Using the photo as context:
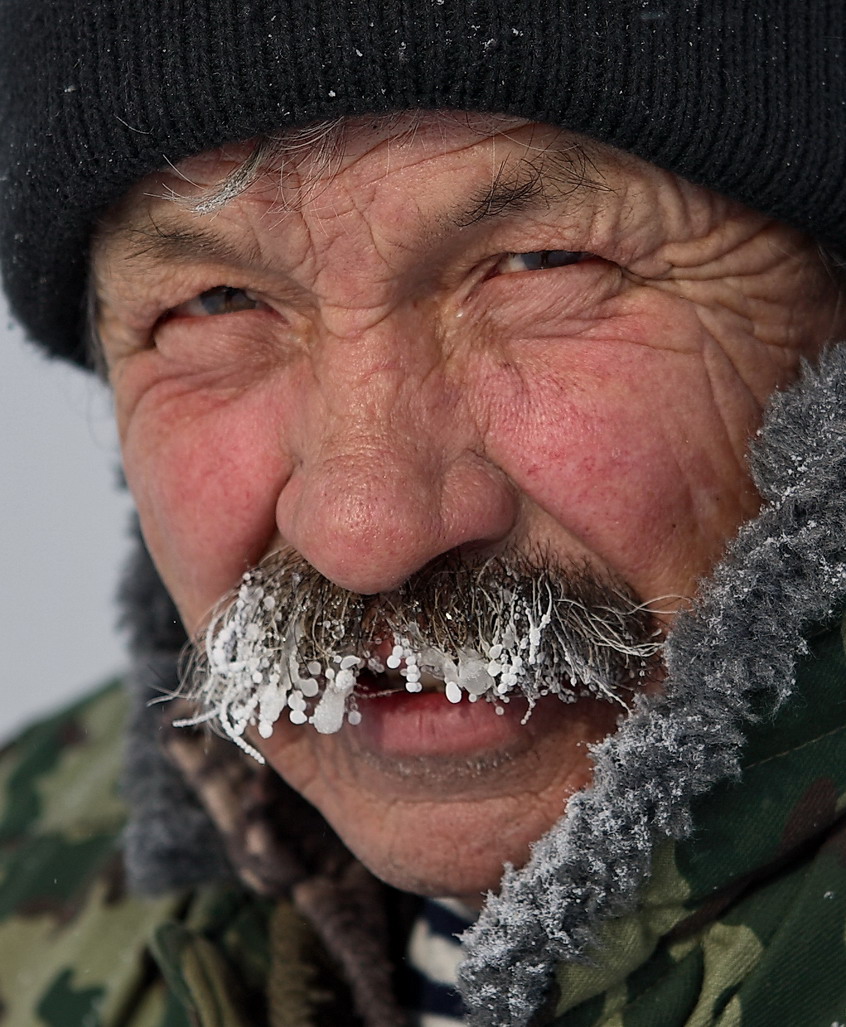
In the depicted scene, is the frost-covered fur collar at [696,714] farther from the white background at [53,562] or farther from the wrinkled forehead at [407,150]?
the white background at [53,562]

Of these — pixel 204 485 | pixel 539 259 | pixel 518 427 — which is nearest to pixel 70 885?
pixel 204 485

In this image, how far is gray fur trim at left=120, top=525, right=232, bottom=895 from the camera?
2408mm

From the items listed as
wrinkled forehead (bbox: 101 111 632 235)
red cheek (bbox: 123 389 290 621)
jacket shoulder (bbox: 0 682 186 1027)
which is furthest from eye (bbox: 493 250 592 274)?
jacket shoulder (bbox: 0 682 186 1027)

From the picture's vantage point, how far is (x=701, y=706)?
1437 mm

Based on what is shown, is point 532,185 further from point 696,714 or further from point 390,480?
point 696,714

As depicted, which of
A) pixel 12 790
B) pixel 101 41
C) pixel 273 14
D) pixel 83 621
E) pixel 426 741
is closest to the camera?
pixel 273 14

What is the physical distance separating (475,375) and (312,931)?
1.15 m

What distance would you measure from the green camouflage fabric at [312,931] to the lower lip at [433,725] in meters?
0.30

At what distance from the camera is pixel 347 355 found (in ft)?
5.26

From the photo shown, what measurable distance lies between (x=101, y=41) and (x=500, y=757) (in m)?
1.10

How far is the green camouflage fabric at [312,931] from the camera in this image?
4.71 feet

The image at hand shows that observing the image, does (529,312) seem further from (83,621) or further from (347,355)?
(83,621)

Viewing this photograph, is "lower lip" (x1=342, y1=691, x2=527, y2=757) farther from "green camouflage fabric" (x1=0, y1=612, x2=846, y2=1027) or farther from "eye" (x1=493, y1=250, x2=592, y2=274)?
"eye" (x1=493, y1=250, x2=592, y2=274)

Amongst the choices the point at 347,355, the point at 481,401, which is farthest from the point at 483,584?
the point at 347,355
